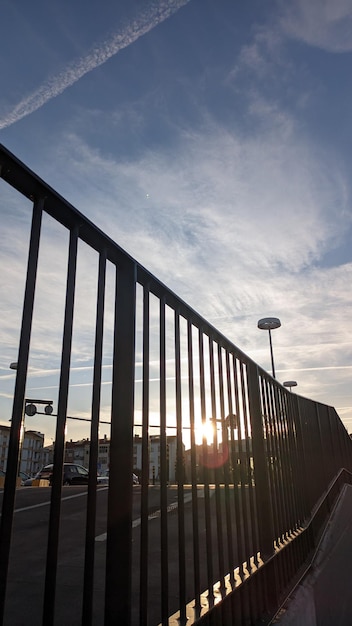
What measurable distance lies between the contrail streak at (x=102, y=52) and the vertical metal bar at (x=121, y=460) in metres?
4.62

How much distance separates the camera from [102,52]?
5.81 metres

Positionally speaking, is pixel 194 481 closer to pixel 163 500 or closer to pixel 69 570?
pixel 163 500

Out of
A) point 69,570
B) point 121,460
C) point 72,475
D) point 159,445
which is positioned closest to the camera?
point 121,460

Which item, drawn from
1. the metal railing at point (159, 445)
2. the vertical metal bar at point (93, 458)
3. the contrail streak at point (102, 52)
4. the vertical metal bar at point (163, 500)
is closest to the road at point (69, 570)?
the metal railing at point (159, 445)

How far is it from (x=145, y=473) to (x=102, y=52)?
5.81 m

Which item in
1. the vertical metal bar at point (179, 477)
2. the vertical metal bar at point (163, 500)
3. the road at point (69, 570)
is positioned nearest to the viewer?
the vertical metal bar at point (163, 500)

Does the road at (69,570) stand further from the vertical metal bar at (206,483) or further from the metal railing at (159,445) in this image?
the vertical metal bar at (206,483)

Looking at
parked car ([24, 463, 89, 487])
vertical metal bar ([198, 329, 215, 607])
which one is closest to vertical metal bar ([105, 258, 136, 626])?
vertical metal bar ([198, 329, 215, 607])

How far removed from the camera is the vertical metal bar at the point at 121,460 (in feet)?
5.32

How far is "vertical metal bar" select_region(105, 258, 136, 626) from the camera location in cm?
162

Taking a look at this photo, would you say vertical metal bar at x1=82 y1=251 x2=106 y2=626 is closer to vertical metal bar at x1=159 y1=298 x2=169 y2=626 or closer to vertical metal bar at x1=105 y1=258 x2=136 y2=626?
vertical metal bar at x1=105 y1=258 x2=136 y2=626

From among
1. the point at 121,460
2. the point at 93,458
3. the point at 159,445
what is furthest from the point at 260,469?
the point at 93,458

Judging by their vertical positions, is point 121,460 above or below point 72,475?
above

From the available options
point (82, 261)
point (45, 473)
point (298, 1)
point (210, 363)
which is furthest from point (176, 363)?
point (45, 473)
